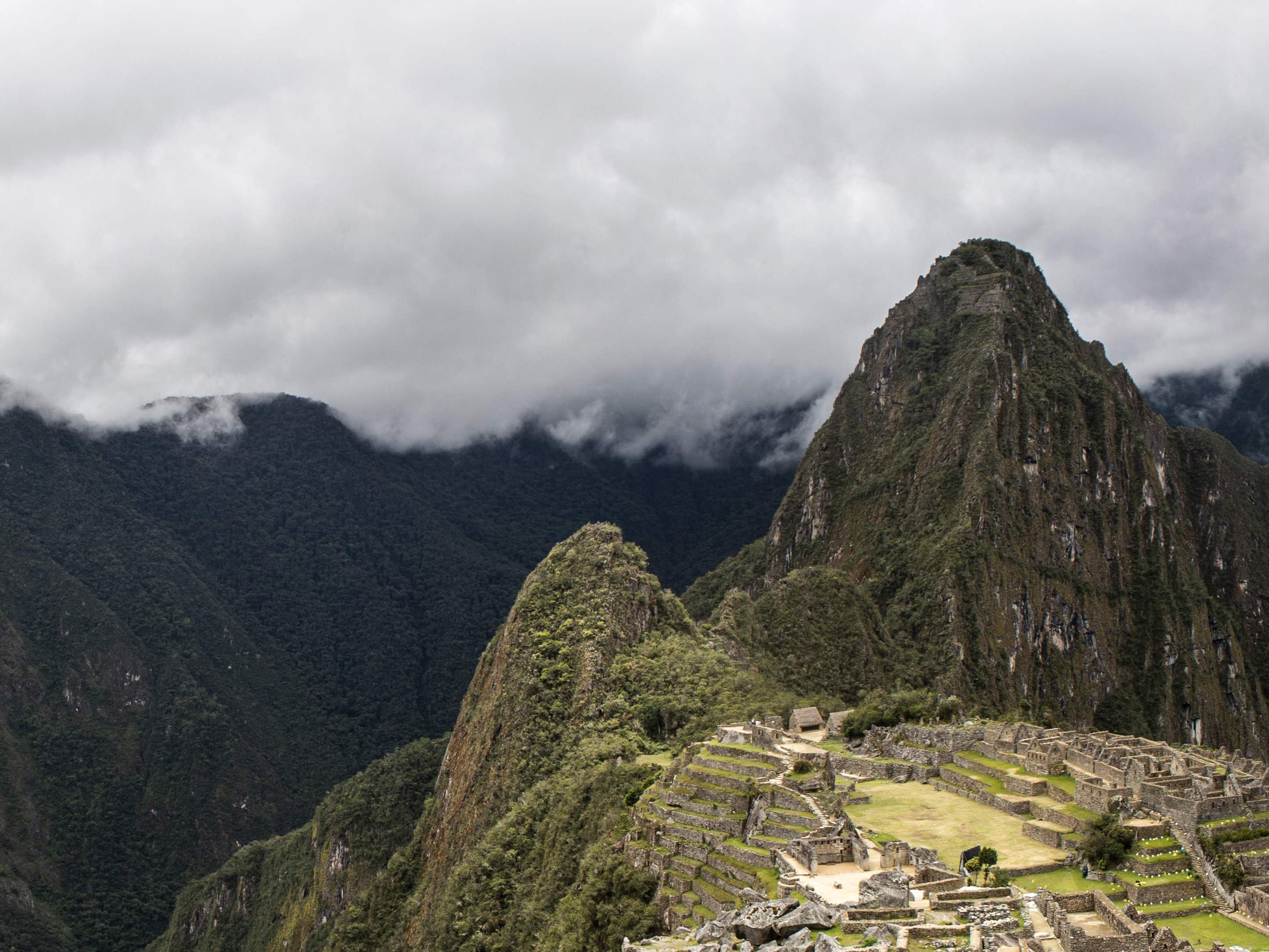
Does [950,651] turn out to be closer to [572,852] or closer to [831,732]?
[831,732]

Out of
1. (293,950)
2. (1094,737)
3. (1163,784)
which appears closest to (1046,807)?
(1163,784)

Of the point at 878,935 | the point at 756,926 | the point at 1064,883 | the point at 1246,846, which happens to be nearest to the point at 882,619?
the point at 1246,846

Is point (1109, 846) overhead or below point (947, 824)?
overhead

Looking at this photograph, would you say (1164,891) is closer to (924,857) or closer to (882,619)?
(924,857)

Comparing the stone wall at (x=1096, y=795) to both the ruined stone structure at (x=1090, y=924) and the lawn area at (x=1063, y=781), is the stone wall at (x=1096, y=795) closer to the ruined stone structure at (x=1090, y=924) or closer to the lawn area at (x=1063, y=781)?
the lawn area at (x=1063, y=781)

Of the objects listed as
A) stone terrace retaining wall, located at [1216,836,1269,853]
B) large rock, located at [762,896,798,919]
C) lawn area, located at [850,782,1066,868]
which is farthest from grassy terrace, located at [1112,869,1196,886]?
large rock, located at [762,896,798,919]

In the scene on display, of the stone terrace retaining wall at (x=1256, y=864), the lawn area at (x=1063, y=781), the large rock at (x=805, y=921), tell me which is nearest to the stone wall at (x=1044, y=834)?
the lawn area at (x=1063, y=781)
